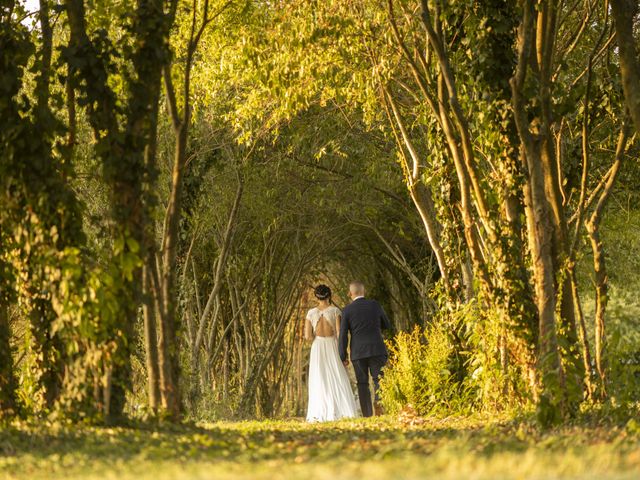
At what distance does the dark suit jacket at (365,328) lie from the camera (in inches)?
634

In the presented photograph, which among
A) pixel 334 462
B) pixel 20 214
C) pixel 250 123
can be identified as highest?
pixel 250 123

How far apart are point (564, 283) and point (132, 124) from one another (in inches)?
175

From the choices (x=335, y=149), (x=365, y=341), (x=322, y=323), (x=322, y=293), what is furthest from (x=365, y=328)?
(x=335, y=149)

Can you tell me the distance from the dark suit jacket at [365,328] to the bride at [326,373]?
5.67 ft

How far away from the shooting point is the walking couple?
1614 cm

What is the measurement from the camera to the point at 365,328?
16.1m

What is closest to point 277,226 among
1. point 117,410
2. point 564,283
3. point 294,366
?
point 294,366

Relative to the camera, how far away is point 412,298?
30.9 meters

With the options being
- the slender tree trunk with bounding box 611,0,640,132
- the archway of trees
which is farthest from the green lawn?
the slender tree trunk with bounding box 611,0,640,132

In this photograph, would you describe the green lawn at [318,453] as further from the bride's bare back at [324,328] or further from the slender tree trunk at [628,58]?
the bride's bare back at [324,328]

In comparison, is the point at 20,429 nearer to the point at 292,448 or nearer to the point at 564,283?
the point at 292,448

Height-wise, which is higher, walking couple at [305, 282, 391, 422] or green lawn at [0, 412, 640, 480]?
walking couple at [305, 282, 391, 422]

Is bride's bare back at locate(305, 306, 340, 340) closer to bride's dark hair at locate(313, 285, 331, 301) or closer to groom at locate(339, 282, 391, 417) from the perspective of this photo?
bride's dark hair at locate(313, 285, 331, 301)

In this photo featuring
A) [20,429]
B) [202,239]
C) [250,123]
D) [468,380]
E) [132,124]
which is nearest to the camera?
[20,429]
